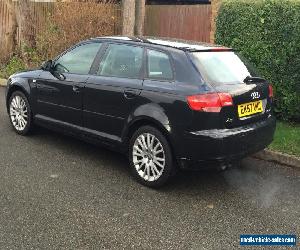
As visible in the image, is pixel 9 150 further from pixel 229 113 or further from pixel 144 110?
pixel 229 113

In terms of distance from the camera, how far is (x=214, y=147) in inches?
177

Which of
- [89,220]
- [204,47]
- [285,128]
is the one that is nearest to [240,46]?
[285,128]

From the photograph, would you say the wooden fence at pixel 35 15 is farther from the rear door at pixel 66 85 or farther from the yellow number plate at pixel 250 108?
the yellow number plate at pixel 250 108

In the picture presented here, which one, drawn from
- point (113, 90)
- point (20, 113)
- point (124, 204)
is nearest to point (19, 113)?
point (20, 113)

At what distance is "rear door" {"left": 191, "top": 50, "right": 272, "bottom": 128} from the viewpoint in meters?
4.68

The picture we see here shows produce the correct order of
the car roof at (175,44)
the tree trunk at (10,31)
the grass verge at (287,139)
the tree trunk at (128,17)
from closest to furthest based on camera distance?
the car roof at (175,44) → the grass verge at (287,139) → the tree trunk at (128,17) → the tree trunk at (10,31)

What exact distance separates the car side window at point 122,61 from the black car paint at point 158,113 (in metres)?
0.08

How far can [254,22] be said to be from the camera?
7855 mm

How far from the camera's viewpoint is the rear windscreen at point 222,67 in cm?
477

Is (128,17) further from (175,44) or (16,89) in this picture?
(175,44)

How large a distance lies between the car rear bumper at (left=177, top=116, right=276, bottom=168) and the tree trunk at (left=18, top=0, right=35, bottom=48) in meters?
9.35

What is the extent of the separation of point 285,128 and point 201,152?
3312 mm

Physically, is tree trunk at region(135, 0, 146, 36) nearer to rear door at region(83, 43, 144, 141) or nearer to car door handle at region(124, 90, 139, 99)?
rear door at region(83, 43, 144, 141)

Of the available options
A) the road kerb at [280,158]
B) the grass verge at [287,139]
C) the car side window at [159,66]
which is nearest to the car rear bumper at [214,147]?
the car side window at [159,66]
